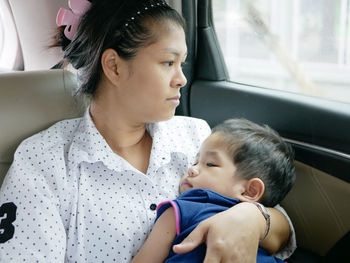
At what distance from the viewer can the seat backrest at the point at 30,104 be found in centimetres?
156

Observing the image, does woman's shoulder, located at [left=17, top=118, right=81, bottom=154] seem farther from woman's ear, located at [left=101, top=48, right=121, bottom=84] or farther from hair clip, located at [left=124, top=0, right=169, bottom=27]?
hair clip, located at [left=124, top=0, right=169, bottom=27]

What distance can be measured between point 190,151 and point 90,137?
1.17ft

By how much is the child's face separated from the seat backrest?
0.54 metres

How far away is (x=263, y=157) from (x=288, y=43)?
0.70 m

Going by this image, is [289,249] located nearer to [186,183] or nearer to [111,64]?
[186,183]

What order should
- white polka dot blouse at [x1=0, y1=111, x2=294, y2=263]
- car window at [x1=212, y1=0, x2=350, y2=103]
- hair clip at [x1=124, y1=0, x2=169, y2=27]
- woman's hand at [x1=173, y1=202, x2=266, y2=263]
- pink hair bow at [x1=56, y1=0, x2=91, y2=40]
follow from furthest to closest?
1. car window at [x1=212, y1=0, x2=350, y2=103]
2. pink hair bow at [x1=56, y1=0, x2=91, y2=40]
3. hair clip at [x1=124, y1=0, x2=169, y2=27]
4. white polka dot blouse at [x1=0, y1=111, x2=294, y2=263]
5. woman's hand at [x1=173, y1=202, x2=266, y2=263]

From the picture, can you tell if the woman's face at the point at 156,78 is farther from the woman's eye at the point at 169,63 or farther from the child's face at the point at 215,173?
the child's face at the point at 215,173

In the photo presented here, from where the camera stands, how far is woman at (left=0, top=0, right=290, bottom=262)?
1.25 metres

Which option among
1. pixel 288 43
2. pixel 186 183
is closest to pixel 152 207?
pixel 186 183

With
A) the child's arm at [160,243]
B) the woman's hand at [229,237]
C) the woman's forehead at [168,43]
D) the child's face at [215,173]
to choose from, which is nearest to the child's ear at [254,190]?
the child's face at [215,173]

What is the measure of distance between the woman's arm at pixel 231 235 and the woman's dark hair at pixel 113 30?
603 millimetres

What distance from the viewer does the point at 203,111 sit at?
2096mm

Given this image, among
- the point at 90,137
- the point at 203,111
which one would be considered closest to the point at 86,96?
the point at 90,137

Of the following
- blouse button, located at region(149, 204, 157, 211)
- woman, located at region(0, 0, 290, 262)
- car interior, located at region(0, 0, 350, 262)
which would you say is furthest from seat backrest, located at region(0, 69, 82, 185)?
blouse button, located at region(149, 204, 157, 211)
